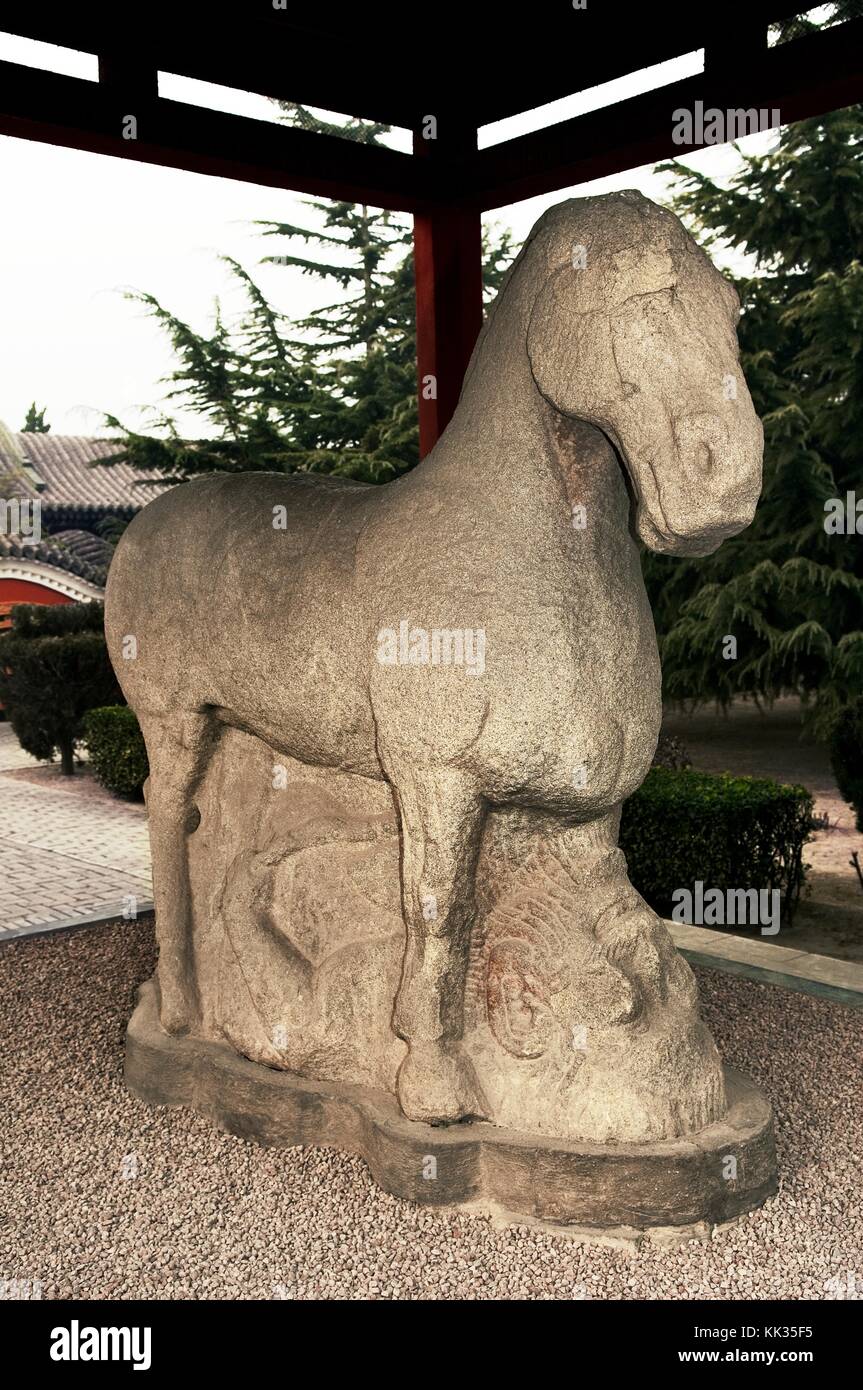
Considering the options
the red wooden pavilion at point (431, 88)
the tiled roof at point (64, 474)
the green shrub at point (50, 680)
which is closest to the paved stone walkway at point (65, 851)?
the green shrub at point (50, 680)

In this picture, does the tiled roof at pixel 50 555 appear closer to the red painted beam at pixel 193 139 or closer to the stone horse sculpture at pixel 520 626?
the red painted beam at pixel 193 139

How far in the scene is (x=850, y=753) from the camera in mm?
7441

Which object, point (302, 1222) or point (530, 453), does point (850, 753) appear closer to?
point (530, 453)

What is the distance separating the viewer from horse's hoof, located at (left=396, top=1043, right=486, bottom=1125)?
3246 millimetres

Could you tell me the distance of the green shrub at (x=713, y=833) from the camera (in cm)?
652

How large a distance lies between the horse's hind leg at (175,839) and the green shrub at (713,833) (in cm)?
327

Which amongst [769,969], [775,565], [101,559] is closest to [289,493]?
[769,969]

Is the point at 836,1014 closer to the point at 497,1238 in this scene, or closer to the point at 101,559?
the point at 497,1238

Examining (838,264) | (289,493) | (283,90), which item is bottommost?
(289,493)

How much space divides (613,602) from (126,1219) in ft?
6.85

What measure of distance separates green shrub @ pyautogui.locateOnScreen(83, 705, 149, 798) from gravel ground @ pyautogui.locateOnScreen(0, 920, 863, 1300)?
264 inches

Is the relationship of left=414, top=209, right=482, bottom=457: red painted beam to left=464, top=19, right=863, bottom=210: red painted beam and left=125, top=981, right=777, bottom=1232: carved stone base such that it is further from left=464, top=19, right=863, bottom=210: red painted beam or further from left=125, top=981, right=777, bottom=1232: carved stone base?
left=125, top=981, right=777, bottom=1232: carved stone base

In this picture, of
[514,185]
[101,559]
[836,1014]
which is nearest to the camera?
[836,1014]

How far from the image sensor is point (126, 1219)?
328 cm
